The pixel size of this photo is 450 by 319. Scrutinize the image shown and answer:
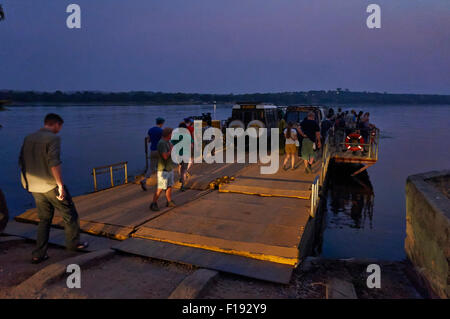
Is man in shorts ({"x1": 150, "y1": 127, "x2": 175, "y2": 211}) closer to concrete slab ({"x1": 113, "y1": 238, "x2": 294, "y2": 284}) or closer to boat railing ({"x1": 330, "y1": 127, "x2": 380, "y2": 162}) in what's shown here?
concrete slab ({"x1": 113, "y1": 238, "x2": 294, "y2": 284})

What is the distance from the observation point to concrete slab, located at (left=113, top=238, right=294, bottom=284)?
4.37m

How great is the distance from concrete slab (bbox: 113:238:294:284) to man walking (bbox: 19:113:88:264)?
3.60 feet

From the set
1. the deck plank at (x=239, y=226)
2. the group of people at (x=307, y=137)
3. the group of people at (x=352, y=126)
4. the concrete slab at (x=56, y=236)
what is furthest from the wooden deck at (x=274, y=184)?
the group of people at (x=352, y=126)

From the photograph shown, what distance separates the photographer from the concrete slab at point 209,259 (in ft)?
14.3

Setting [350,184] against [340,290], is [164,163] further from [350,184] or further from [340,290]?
[350,184]

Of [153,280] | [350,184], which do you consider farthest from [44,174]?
[350,184]

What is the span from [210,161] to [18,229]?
8.42 m

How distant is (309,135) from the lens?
34.0 ft

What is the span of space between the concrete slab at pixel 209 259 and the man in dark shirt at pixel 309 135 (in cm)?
642
